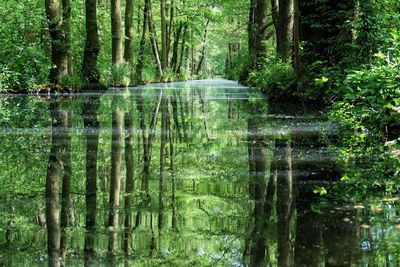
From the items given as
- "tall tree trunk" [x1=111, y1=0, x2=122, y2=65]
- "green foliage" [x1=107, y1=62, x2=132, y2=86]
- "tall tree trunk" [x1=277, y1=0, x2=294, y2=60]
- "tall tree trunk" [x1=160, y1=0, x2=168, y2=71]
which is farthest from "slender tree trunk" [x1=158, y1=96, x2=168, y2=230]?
"tall tree trunk" [x1=160, y1=0, x2=168, y2=71]

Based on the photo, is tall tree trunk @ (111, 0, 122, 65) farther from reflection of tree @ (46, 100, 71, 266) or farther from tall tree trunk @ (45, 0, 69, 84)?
reflection of tree @ (46, 100, 71, 266)

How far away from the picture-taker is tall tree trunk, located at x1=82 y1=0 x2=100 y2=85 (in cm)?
2169

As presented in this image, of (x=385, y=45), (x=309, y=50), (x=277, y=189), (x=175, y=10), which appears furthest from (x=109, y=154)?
(x=175, y=10)

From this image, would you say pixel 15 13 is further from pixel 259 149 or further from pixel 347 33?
pixel 259 149

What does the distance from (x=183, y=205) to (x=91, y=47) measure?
1950 cm

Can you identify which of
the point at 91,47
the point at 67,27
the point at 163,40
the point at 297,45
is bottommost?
the point at 297,45

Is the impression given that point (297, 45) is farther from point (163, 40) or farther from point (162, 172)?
point (163, 40)

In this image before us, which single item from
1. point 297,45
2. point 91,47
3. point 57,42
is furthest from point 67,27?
point 297,45

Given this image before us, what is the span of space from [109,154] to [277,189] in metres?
2.07

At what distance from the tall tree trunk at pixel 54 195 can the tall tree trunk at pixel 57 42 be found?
39.7 feet

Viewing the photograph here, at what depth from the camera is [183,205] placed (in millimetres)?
3389

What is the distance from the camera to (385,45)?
28.1ft

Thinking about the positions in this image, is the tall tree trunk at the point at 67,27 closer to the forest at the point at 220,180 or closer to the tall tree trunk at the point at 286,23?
the tall tree trunk at the point at 286,23

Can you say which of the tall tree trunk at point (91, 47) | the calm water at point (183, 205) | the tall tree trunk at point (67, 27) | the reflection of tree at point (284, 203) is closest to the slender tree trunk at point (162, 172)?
the calm water at point (183, 205)
